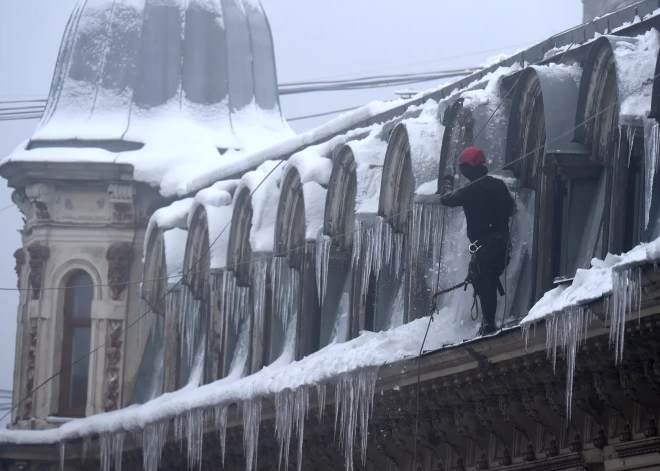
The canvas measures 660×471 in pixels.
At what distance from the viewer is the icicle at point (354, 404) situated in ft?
53.8

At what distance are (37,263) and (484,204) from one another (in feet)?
47.9

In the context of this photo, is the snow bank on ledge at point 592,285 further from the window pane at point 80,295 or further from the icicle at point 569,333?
the window pane at point 80,295

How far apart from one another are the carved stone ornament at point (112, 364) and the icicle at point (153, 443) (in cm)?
366

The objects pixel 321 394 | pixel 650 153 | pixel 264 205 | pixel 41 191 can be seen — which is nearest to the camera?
pixel 650 153

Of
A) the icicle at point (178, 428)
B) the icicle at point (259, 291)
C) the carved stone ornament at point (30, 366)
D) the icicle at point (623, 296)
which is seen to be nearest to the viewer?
the icicle at point (623, 296)

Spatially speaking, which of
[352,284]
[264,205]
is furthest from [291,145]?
[352,284]

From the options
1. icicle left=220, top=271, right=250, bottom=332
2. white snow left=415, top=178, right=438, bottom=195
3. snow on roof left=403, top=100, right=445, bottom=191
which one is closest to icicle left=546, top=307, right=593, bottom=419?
white snow left=415, top=178, right=438, bottom=195

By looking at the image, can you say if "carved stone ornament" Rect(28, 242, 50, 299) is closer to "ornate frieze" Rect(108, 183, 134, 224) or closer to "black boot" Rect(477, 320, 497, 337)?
"ornate frieze" Rect(108, 183, 134, 224)

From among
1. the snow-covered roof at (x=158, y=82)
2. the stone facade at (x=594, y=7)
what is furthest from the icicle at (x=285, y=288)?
the stone facade at (x=594, y=7)

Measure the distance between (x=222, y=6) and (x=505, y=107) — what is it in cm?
1466

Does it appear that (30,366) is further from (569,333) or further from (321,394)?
(569,333)

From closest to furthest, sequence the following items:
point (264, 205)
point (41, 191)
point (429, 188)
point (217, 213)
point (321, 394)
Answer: point (429, 188), point (321, 394), point (264, 205), point (217, 213), point (41, 191)

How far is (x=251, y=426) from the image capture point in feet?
65.2

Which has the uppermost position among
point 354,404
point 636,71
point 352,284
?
point 352,284
